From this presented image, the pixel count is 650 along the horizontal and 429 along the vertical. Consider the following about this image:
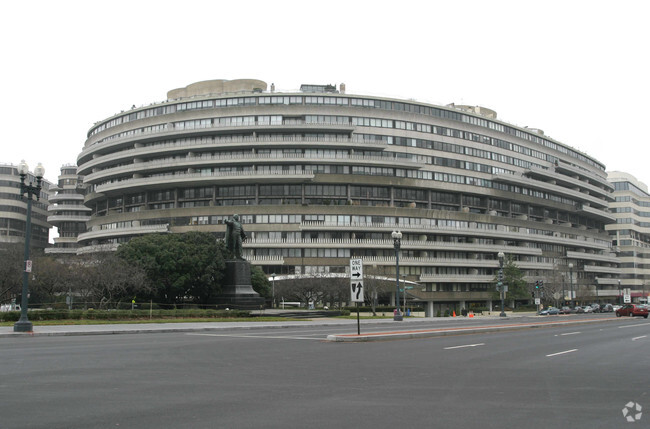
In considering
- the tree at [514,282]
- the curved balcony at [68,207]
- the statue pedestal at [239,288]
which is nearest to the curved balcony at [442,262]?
the tree at [514,282]

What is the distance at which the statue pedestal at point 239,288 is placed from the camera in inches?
1690

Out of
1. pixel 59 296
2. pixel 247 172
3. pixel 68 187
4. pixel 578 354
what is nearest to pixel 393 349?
pixel 578 354

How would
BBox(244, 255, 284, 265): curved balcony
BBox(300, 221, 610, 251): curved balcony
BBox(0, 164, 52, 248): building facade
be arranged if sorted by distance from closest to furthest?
1. BBox(244, 255, 284, 265): curved balcony
2. BBox(300, 221, 610, 251): curved balcony
3. BBox(0, 164, 52, 248): building facade

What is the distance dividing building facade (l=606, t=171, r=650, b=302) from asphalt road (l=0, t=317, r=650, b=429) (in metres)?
143

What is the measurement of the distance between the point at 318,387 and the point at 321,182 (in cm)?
8125

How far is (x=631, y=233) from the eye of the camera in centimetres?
15175

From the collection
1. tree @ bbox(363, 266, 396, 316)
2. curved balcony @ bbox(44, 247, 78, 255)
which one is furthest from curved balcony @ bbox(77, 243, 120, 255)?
tree @ bbox(363, 266, 396, 316)

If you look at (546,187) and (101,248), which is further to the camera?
(546,187)

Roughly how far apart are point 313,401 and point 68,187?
131648mm

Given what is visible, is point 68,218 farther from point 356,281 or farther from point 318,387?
point 318,387

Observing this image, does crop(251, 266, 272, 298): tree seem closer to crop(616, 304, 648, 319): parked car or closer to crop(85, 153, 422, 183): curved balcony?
crop(85, 153, 422, 183): curved balcony

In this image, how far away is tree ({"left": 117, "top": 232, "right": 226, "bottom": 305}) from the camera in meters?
53.4

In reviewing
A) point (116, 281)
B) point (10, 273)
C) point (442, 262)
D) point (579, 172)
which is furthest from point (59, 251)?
point (579, 172)

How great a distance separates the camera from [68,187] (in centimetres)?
12812
